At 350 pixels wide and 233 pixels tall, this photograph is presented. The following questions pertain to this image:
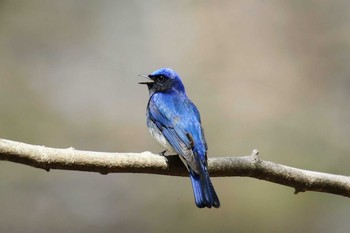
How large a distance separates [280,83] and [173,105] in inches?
135

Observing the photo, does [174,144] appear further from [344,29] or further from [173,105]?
[344,29]

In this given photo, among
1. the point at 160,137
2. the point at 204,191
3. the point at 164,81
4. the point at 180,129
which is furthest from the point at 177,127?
the point at 164,81

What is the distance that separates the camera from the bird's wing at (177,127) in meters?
3.02

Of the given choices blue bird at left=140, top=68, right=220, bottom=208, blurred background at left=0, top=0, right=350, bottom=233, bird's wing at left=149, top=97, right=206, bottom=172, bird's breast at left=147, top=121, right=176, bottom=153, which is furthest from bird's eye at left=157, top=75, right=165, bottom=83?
blurred background at left=0, top=0, right=350, bottom=233

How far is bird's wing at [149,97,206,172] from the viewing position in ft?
9.92

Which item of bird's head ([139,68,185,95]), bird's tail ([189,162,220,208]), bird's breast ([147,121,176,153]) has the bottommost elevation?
bird's tail ([189,162,220,208])

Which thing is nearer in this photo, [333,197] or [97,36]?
[333,197]

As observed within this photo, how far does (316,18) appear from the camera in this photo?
6.87 meters

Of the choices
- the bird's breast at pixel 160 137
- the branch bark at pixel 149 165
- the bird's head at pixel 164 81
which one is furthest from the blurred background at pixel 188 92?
the branch bark at pixel 149 165

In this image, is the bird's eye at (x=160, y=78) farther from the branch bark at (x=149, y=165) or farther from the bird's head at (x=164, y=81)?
the branch bark at (x=149, y=165)

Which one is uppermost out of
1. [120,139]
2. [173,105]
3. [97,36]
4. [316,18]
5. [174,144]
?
[316,18]

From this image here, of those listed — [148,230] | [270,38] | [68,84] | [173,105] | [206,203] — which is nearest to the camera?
[206,203]

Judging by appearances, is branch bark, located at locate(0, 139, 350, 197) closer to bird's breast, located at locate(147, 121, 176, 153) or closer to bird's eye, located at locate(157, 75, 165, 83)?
bird's breast, located at locate(147, 121, 176, 153)

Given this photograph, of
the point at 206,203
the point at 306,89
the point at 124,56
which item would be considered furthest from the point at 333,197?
the point at 206,203
